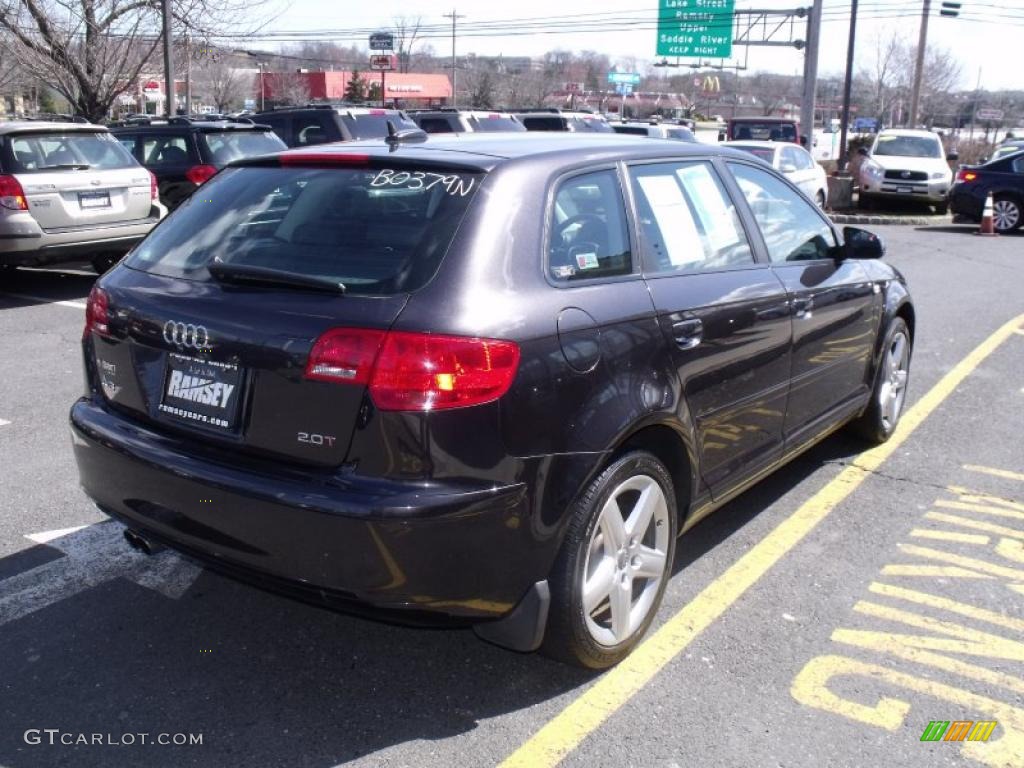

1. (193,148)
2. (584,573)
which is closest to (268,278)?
(584,573)

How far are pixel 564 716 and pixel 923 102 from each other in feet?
257

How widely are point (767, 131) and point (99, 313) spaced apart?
25.7m

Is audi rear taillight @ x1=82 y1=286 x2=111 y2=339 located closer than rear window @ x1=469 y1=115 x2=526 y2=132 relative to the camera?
Yes

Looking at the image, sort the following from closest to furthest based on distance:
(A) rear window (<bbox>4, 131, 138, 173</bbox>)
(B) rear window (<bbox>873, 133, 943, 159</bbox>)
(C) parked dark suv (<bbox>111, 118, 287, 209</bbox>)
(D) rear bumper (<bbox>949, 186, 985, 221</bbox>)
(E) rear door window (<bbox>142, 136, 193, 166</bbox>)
A: 1. (A) rear window (<bbox>4, 131, 138, 173</bbox>)
2. (C) parked dark suv (<bbox>111, 118, 287, 209</bbox>)
3. (E) rear door window (<bbox>142, 136, 193, 166</bbox>)
4. (D) rear bumper (<bbox>949, 186, 985, 221</bbox>)
5. (B) rear window (<bbox>873, 133, 943, 159</bbox>)

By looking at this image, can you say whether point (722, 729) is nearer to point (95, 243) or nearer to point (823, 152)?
point (95, 243)

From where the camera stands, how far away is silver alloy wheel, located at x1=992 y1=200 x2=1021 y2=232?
18547mm

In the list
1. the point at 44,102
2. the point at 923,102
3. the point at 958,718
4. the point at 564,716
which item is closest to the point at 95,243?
the point at 564,716

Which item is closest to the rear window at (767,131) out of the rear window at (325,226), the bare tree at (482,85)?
the rear window at (325,226)

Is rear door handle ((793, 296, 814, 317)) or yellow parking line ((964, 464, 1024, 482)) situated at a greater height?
rear door handle ((793, 296, 814, 317))

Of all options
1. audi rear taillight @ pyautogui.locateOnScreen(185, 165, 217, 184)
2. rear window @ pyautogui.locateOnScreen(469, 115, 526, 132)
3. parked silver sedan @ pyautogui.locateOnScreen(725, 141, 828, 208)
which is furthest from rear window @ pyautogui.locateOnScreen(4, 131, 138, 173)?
rear window @ pyautogui.locateOnScreen(469, 115, 526, 132)

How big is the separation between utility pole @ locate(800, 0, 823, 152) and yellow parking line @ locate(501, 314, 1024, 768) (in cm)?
2235

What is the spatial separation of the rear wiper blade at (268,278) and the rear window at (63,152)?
24.2 ft

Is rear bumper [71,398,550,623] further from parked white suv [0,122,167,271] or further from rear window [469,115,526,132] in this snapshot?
rear window [469,115,526,132]

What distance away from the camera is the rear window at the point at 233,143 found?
1196 centimetres
